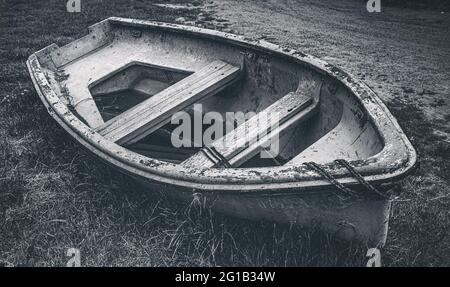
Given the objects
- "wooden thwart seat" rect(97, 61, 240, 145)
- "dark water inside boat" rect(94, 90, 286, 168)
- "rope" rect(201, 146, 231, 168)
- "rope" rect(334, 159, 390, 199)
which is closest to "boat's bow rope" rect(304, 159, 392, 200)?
"rope" rect(334, 159, 390, 199)

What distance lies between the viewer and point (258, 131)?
307 centimetres

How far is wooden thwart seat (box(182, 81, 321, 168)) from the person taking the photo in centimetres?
280

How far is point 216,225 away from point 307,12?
7.73 meters

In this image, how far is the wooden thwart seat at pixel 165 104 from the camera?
343cm

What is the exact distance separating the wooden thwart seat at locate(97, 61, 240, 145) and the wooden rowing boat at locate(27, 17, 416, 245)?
0.04 ft

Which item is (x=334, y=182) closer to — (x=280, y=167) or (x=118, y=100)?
(x=280, y=167)

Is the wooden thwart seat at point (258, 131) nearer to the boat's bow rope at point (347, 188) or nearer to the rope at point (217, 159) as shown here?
the rope at point (217, 159)

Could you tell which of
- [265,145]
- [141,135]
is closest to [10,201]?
[141,135]

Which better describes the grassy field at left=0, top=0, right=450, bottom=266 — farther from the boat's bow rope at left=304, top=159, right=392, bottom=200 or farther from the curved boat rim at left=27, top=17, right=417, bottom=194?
the boat's bow rope at left=304, top=159, right=392, bottom=200

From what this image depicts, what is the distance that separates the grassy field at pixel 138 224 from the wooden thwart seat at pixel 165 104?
0.36 metres

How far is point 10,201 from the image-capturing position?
3145 millimetres

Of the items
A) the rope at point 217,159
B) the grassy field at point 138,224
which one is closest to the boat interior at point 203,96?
the rope at point 217,159

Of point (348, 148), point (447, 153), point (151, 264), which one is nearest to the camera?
point (151, 264)
